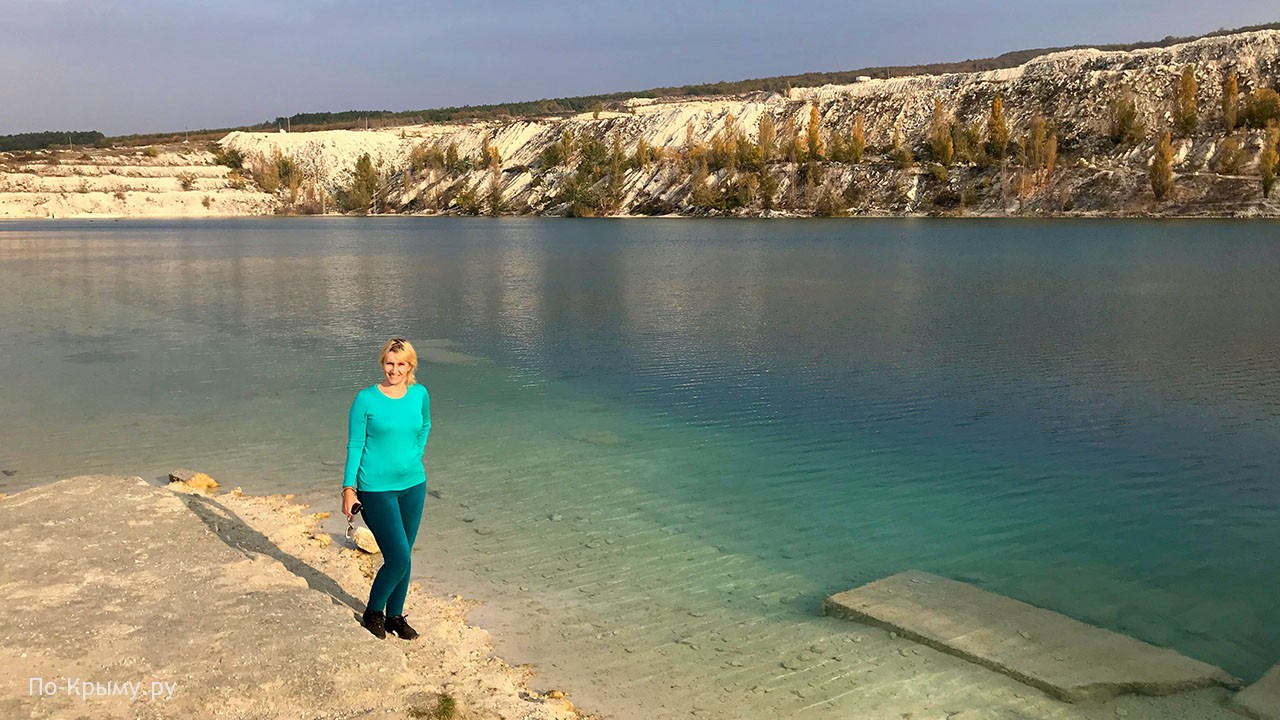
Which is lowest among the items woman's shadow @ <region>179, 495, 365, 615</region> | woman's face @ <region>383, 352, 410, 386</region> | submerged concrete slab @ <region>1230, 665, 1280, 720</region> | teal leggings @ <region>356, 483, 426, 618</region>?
submerged concrete slab @ <region>1230, 665, 1280, 720</region>

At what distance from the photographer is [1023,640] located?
726cm

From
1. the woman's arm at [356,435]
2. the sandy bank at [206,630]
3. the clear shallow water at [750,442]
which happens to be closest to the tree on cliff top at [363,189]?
the clear shallow water at [750,442]

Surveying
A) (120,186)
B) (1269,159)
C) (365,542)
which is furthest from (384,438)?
(120,186)

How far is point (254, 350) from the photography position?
20.8 metres

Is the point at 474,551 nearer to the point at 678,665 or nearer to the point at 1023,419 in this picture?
the point at 678,665

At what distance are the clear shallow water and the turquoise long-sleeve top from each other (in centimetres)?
169

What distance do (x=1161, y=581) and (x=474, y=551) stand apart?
19.6ft

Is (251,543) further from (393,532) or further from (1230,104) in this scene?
(1230,104)

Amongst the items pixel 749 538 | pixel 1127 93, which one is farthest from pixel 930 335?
pixel 1127 93

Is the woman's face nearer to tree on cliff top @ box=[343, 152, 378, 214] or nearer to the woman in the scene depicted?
the woman

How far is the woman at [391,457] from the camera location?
630 centimetres

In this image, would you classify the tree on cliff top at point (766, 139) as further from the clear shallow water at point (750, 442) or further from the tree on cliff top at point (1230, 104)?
the clear shallow water at point (750, 442)

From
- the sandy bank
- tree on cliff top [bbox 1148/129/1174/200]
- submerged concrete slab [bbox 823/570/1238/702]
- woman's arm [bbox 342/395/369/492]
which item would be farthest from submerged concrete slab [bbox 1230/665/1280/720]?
tree on cliff top [bbox 1148/129/1174/200]

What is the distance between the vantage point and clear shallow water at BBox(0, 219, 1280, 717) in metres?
7.80
